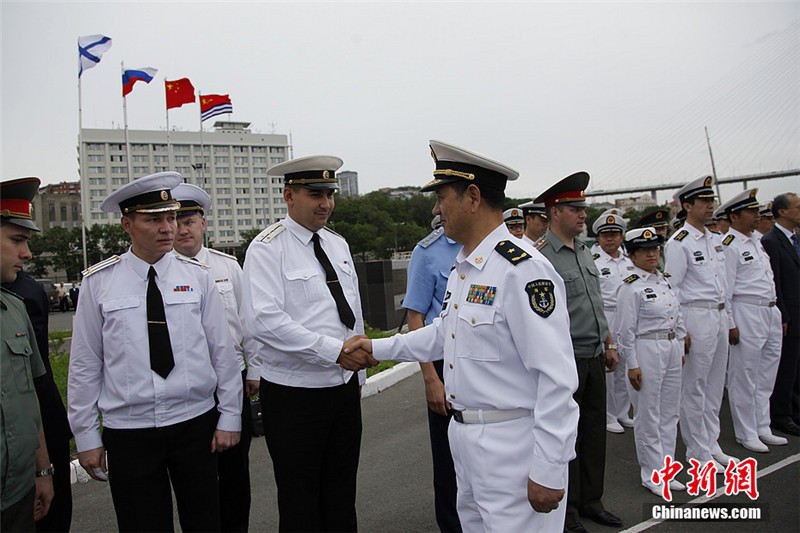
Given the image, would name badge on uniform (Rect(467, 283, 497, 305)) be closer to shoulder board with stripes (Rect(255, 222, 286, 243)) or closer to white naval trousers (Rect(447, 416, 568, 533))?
white naval trousers (Rect(447, 416, 568, 533))

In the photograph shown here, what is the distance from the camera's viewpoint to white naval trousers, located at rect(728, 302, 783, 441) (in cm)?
505

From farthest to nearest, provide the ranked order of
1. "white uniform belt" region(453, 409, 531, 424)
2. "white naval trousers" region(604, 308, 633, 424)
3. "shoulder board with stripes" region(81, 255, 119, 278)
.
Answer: "white naval trousers" region(604, 308, 633, 424) < "shoulder board with stripes" region(81, 255, 119, 278) < "white uniform belt" region(453, 409, 531, 424)

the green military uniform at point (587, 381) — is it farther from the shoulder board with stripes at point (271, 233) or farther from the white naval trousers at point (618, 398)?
the white naval trousers at point (618, 398)

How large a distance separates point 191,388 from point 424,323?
1.58 metres

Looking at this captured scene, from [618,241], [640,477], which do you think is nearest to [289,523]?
[640,477]

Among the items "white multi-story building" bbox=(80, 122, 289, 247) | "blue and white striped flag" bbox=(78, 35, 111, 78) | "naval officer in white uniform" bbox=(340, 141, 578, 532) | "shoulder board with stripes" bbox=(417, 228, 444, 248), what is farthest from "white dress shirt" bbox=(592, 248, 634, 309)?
"white multi-story building" bbox=(80, 122, 289, 247)

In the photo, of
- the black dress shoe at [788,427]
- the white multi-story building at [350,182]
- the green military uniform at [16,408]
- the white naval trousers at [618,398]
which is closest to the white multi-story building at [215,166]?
the white multi-story building at [350,182]

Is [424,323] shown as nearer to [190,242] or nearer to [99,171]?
[190,242]

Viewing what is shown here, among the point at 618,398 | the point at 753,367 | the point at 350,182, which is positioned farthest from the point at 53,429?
the point at 350,182

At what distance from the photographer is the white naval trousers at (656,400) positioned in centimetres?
415

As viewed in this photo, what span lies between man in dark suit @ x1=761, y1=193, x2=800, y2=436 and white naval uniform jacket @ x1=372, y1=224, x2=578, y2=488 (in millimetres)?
5134

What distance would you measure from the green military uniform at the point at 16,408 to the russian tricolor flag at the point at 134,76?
2672 centimetres

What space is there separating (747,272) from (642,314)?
2.01m

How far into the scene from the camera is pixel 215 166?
118188 millimetres
